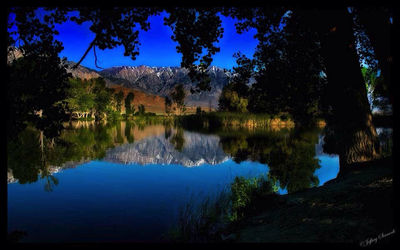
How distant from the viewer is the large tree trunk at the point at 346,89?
916 centimetres

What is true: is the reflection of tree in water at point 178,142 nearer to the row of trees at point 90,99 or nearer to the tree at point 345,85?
the tree at point 345,85

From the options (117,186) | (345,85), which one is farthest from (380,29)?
(117,186)

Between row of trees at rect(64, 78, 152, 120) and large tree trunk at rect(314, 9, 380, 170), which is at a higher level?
row of trees at rect(64, 78, 152, 120)

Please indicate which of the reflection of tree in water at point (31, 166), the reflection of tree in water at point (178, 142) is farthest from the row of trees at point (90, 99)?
the reflection of tree in water at point (31, 166)

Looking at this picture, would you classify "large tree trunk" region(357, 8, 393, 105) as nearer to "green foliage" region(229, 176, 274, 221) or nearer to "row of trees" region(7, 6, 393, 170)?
"row of trees" region(7, 6, 393, 170)

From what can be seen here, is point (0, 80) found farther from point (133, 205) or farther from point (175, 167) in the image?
point (175, 167)

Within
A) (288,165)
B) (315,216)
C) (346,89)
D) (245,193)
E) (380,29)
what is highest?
(380,29)

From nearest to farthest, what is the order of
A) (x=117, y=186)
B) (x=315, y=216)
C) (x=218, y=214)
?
(x=315, y=216) < (x=218, y=214) < (x=117, y=186)

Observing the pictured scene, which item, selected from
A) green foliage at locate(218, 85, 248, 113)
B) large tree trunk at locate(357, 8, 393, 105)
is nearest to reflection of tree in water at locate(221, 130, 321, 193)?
large tree trunk at locate(357, 8, 393, 105)

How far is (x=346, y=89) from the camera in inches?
372

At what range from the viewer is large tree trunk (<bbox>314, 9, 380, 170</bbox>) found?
916cm

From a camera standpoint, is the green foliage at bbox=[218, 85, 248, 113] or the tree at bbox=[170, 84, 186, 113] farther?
the tree at bbox=[170, 84, 186, 113]

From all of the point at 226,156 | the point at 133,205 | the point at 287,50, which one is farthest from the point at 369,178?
the point at 226,156

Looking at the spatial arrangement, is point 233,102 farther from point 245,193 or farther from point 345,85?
point 345,85
